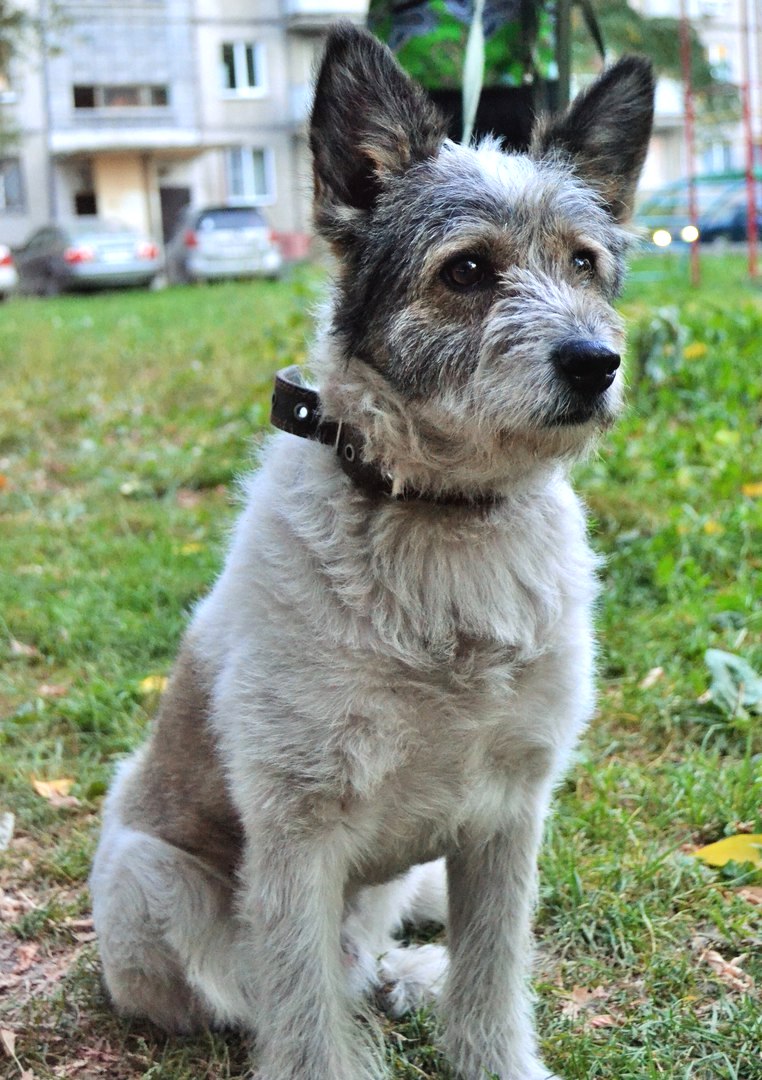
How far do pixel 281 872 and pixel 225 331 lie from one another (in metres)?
8.55

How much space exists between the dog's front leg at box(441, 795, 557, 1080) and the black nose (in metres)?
0.87

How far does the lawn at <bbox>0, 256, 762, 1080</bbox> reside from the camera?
266 cm

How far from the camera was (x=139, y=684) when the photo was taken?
13.7 ft

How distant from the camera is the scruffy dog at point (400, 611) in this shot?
2.26 m

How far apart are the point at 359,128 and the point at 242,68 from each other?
37200 mm

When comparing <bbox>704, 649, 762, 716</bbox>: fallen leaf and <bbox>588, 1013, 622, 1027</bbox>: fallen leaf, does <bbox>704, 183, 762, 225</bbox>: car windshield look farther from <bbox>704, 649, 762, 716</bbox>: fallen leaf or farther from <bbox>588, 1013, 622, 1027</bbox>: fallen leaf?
<bbox>588, 1013, 622, 1027</bbox>: fallen leaf

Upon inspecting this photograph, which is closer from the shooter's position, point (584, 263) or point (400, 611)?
point (400, 611)

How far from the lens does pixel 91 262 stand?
22.8 meters

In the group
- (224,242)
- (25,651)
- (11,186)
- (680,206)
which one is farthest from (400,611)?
(11,186)

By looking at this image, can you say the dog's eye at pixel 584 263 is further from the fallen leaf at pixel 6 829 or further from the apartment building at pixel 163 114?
the apartment building at pixel 163 114

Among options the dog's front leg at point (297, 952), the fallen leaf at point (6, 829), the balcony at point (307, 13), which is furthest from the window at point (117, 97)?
the dog's front leg at point (297, 952)

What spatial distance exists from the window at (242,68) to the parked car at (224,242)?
47.1 feet

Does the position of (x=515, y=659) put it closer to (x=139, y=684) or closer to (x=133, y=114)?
(x=139, y=684)

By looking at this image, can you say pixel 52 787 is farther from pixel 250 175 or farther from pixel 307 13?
pixel 307 13
